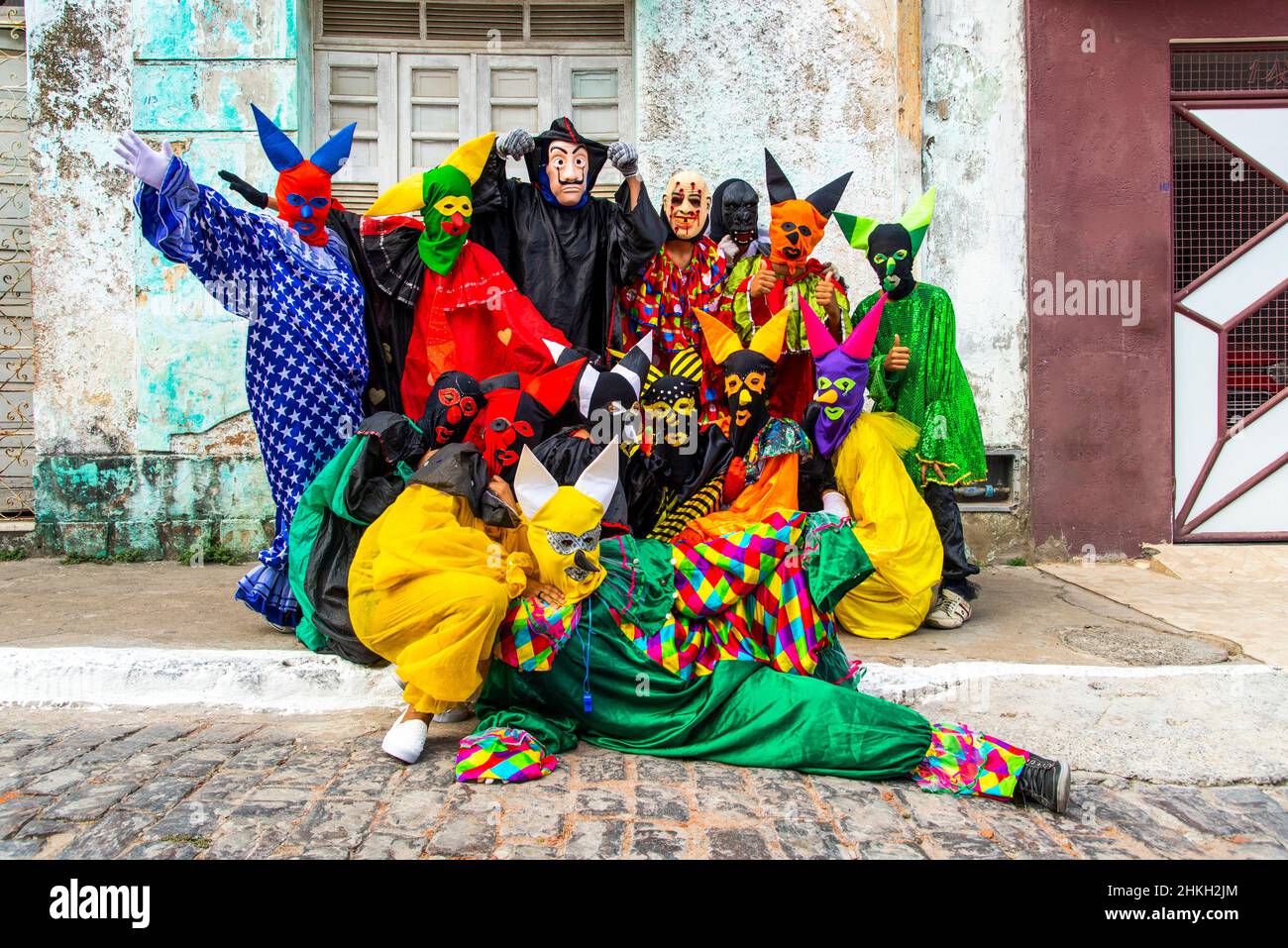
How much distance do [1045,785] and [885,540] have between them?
5.47ft

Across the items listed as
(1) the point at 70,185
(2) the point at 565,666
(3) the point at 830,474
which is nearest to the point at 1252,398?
(3) the point at 830,474

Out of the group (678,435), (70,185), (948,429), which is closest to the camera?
(678,435)

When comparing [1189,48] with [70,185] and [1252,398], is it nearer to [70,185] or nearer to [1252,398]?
[1252,398]

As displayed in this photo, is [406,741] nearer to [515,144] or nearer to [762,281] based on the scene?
[762,281]

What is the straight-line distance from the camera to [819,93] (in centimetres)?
625

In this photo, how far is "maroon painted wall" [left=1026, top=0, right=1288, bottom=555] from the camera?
630 centimetres

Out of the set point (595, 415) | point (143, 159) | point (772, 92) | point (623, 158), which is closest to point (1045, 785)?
point (595, 415)

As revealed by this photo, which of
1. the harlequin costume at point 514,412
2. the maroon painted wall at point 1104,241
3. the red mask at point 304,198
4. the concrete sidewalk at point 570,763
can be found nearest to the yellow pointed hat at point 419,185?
the red mask at point 304,198

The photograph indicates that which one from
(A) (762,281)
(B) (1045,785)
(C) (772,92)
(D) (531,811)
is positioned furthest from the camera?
(C) (772,92)

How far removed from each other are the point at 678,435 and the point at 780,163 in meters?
2.77

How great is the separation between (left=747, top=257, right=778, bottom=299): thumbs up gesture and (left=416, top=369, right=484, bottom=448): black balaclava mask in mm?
1412

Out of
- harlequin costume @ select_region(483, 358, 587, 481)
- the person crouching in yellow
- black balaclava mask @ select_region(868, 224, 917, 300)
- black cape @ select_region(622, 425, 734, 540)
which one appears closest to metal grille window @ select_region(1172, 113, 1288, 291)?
black balaclava mask @ select_region(868, 224, 917, 300)

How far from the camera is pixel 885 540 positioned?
4.59 m

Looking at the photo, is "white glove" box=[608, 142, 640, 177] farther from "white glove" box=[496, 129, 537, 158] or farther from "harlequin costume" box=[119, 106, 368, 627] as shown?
"harlequin costume" box=[119, 106, 368, 627]
